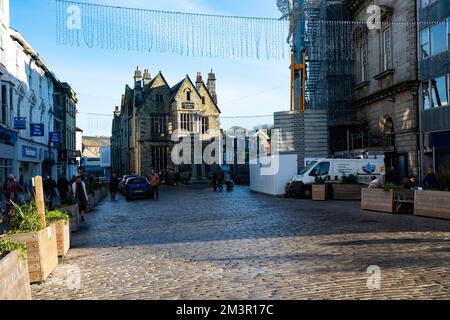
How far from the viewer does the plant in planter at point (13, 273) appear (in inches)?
193

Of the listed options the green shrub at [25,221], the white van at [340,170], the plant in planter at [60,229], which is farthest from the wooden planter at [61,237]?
the white van at [340,170]

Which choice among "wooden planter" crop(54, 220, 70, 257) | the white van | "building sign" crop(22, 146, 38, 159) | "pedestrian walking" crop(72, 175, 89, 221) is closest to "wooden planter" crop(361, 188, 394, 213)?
the white van

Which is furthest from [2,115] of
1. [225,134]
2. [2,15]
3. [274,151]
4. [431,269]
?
[225,134]

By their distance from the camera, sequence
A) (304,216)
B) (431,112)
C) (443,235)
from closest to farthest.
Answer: (443,235), (304,216), (431,112)

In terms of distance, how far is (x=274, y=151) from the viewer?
34062mm

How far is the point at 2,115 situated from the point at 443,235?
71.5ft

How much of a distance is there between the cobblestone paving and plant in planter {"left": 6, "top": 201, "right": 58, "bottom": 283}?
0.21 meters

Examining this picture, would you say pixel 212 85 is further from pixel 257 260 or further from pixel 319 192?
pixel 257 260

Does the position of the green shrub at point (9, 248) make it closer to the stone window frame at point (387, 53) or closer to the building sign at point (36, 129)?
the building sign at point (36, 129)

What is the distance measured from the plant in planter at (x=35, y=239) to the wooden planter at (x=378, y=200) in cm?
1239

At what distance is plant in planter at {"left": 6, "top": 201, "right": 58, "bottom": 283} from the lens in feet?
25.3
